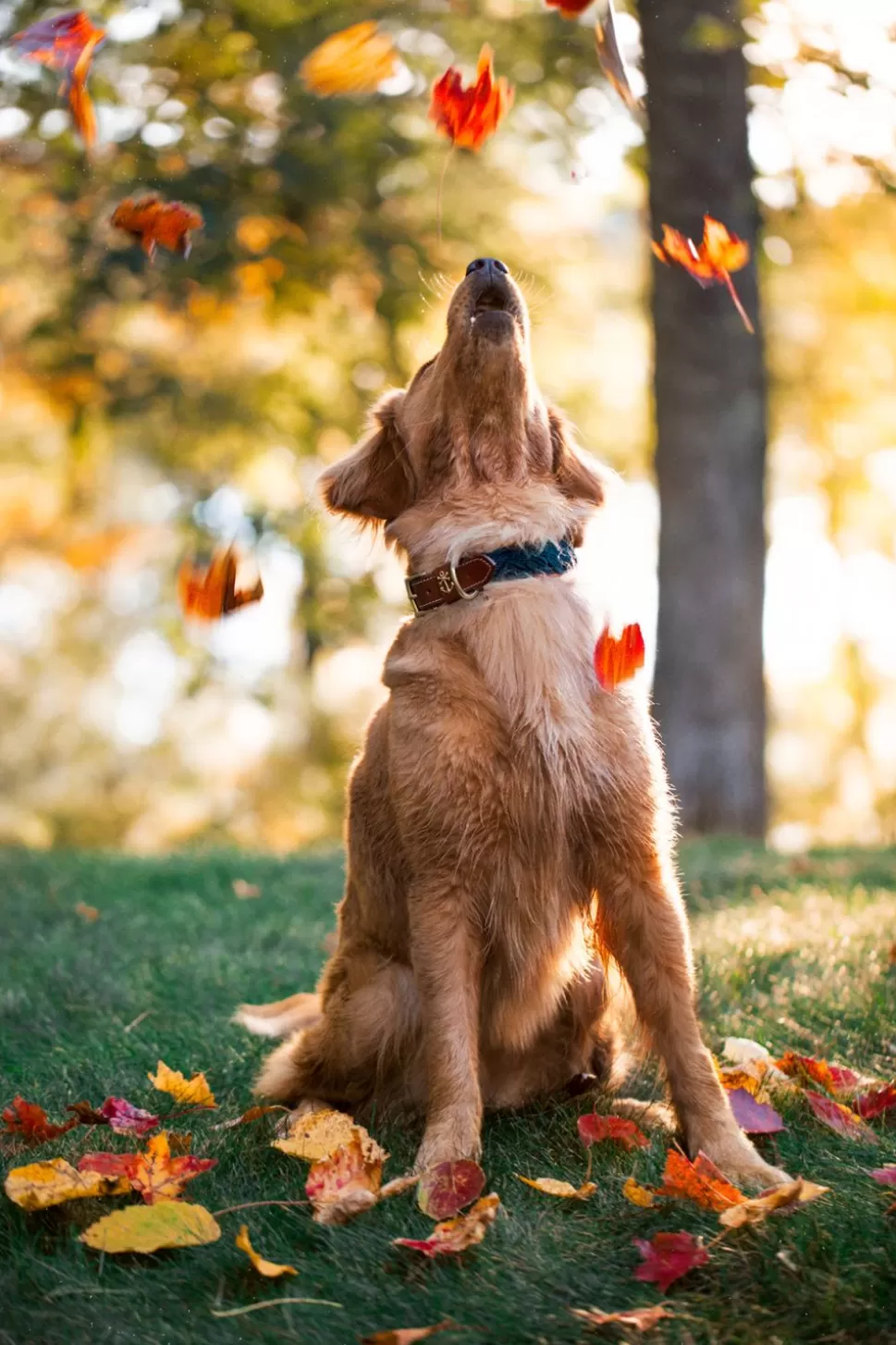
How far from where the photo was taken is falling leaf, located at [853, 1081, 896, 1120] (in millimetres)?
2881

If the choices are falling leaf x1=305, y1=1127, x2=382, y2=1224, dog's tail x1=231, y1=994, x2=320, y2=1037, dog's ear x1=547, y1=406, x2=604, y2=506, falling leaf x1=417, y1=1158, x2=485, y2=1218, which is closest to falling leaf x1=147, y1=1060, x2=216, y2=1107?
dog's tail x1=231, y1=994, x2=320, y2=1037

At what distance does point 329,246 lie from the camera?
33.1ft

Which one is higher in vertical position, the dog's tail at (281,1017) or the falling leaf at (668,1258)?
the falling leaf at (668,1258)

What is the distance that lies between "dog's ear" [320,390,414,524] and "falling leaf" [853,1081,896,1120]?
177cm

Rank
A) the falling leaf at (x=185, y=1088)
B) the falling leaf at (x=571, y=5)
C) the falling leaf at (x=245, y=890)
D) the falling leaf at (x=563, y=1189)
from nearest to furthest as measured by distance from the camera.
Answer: the falling leaf at (x=563, y=1189) → the falling leaf at (x=571, y=5) → the falling leaf at (x=185, y=1088) → the falling leaf at (x=245, y=890)

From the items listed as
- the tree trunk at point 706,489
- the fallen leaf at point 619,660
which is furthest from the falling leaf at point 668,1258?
the tree trunk at point 706,489

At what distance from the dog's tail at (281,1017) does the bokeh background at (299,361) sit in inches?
39.4

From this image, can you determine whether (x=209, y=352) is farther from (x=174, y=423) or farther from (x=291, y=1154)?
(x=291, y=1154)

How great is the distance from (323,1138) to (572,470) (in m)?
1.72

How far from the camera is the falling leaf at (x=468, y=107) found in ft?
11.0

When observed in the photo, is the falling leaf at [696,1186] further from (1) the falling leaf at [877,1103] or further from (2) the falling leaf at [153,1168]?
(2) the falling leaf at [153,1168]

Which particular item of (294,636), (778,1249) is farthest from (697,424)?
(294,636)

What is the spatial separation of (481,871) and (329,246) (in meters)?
8.17

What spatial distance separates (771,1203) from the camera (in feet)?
7.16
